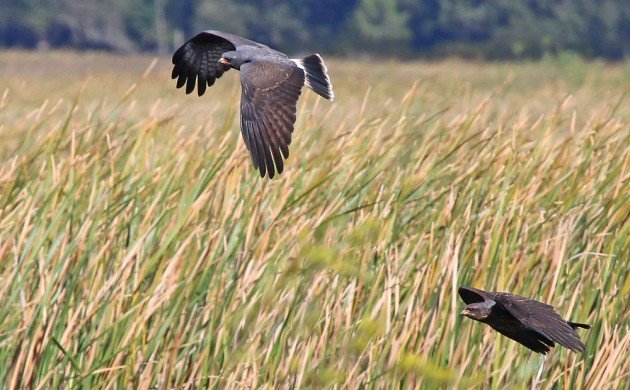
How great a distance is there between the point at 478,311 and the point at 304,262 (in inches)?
37.0

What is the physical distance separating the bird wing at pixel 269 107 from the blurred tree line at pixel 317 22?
52736 mm

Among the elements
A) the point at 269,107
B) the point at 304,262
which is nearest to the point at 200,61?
the point at 269,107

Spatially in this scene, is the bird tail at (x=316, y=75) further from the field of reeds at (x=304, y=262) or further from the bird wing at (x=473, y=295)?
the bird wing at (x=473, y=295)

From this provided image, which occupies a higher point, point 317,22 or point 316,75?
point 316,75

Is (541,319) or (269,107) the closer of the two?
(541,319)

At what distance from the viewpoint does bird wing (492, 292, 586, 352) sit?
2.68 m

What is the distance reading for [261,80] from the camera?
336 cm

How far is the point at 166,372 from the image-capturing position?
128 inches

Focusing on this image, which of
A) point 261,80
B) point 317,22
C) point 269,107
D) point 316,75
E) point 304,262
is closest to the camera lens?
point 269,107

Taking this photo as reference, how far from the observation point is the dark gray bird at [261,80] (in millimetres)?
3107

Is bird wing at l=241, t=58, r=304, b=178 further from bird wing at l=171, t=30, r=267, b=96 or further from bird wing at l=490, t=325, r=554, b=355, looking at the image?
bird wing at l=490, t=325, r=554, b=355

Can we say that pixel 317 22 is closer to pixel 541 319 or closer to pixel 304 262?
pixel 304 262

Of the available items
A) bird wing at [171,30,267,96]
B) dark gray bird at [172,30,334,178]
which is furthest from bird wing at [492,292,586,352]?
bird wing at [171,30,267,96]

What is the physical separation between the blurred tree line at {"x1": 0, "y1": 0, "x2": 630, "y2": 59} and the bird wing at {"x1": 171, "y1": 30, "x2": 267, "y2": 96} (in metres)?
52.4
